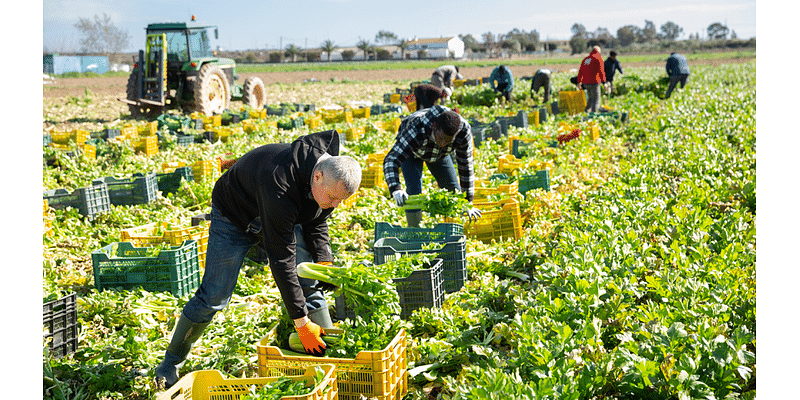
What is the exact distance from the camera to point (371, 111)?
18.3m

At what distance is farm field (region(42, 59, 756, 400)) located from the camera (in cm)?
304

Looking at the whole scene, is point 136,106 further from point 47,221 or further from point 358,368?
point 358,368

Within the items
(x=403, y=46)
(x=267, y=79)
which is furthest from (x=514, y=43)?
(x=267, y=79)

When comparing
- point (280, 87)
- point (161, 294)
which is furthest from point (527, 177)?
point (280, 87)

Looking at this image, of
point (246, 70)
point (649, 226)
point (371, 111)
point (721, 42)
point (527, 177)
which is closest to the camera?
point (649, 226)

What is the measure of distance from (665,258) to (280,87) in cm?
3034

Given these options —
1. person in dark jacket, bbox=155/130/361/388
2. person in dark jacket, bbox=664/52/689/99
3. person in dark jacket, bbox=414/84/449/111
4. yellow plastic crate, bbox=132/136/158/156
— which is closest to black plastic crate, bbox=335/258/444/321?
person in dark jacket, bbox=155/130/361/388

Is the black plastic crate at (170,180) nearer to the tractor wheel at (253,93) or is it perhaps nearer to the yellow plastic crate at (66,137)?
the yellow plastic crate at (66,137)

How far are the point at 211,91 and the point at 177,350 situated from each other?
47.8 feet

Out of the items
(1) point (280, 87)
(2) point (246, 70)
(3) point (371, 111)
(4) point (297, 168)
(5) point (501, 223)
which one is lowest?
(5) point (501, 223)

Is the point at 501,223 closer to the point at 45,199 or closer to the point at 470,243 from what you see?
the point at 470,243

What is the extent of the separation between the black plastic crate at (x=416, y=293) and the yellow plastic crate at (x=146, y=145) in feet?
26.5

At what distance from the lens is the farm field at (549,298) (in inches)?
120

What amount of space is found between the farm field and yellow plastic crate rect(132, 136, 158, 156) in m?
1.79
